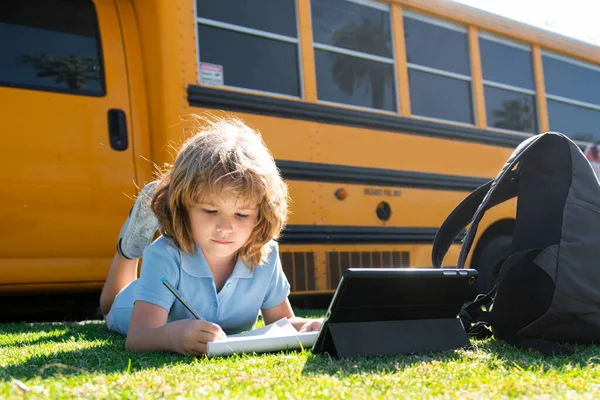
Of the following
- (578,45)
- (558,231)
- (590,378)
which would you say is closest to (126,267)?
(558,231)

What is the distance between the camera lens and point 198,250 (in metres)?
1.72

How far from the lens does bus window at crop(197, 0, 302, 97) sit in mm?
3004

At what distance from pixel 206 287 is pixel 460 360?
0.70m

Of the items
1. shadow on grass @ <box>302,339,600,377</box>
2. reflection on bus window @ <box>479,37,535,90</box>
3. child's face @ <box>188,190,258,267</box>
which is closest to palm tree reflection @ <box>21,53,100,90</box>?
child's face @ <box>188,190,258,267</box>

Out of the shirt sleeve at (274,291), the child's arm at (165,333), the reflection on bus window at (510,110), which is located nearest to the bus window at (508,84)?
the reflection on bus window at (510,110)

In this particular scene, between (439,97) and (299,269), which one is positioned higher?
(439,97)

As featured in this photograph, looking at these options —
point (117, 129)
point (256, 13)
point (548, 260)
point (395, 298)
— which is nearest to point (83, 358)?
point (395, 298)

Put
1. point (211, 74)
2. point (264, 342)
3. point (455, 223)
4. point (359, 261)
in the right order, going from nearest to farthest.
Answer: point (264, 342) < point (455, 223) < point (211, 74) < point (359, 261)

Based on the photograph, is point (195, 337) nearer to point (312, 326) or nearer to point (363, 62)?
point (312, 326)

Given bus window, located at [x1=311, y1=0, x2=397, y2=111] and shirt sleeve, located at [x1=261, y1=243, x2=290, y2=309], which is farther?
bus window, located at [x1=311, y1=0, x2=397, y2=111]

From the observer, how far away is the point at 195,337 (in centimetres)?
142

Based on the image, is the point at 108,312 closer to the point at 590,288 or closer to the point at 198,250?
the point at 198,250

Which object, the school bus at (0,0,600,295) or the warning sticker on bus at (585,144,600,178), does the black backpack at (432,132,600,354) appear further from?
the warning sticker on bus at (585,144,600,178)

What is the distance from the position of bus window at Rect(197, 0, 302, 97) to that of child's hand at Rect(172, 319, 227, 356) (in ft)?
5.63
